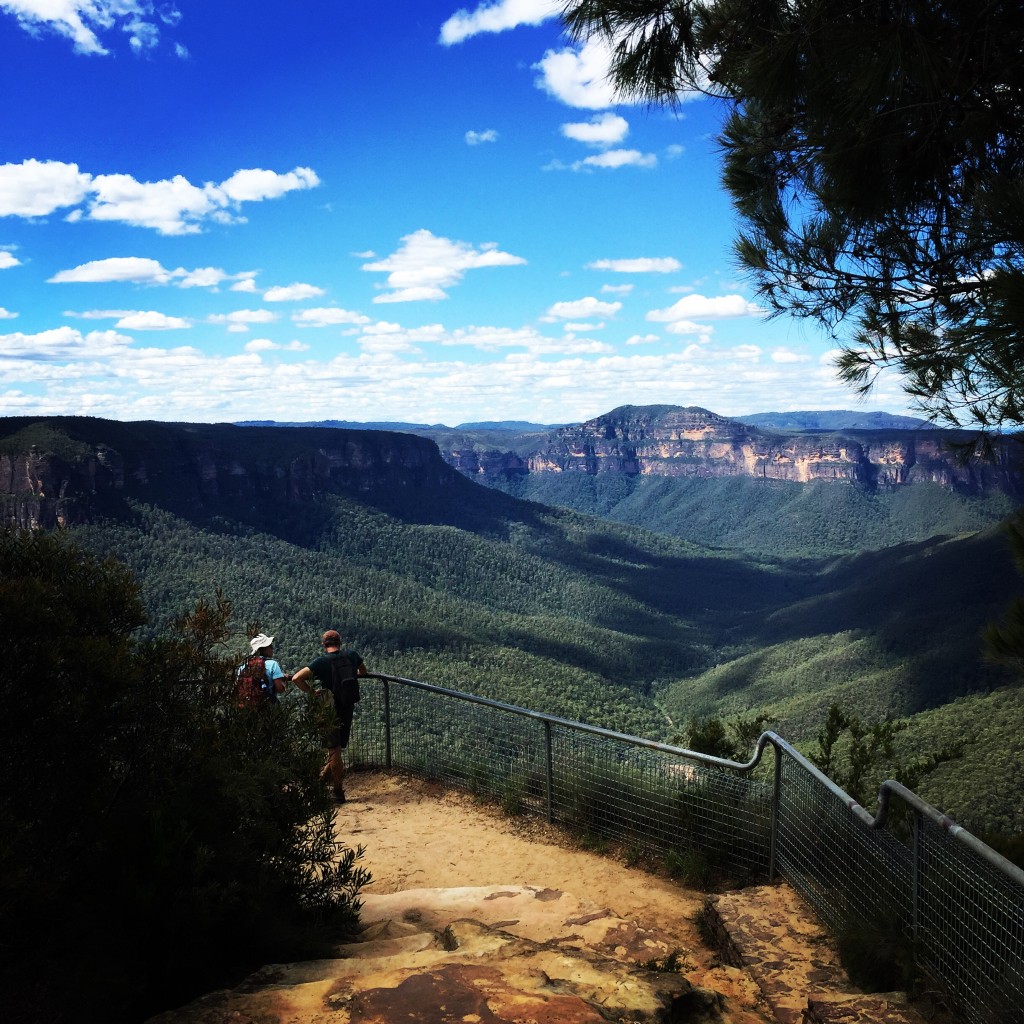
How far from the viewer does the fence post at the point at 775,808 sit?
212 inches

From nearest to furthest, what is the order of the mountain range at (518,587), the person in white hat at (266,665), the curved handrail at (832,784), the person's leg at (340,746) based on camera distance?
the curved handrail at (832,784), the person in white hat at (266,665), the person's leg at (340,746), the mountain range at (518,587)

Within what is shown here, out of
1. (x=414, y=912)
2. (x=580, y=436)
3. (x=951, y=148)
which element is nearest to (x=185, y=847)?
(x=414, y=912)

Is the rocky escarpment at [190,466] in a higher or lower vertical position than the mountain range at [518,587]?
higher

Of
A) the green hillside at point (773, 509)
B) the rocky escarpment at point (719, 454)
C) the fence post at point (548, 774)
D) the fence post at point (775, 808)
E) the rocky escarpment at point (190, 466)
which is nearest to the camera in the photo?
the fence post at point (775, 808)

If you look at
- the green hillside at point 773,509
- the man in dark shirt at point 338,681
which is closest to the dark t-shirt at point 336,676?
the man in dark shirt at point 338,681

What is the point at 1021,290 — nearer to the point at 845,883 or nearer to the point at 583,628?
the point at 845,883

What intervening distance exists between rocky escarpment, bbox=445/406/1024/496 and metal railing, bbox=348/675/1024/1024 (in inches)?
3547

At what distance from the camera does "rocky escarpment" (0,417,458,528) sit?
51469 mm

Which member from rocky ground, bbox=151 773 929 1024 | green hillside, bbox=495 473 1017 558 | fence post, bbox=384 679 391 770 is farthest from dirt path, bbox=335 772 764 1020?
green hillside, bbox=495 473 1017 558

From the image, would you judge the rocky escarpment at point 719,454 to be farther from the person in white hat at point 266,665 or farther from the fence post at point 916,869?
the fence post at point 916,869

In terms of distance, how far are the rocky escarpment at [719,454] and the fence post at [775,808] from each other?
9122 centimetres

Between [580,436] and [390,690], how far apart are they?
171 metres

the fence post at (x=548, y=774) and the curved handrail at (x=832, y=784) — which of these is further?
the fence post at (x=548, y=774)

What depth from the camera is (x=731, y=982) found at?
409 cm
